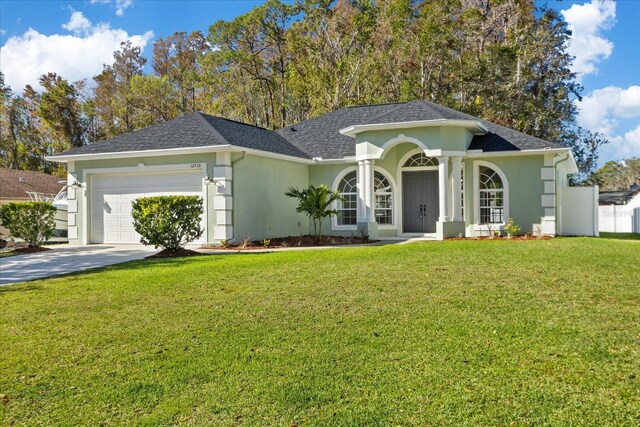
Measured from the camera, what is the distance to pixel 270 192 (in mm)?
17859

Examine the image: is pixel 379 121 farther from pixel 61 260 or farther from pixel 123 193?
pixel 61 260

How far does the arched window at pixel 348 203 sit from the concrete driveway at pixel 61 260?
6.92 meters

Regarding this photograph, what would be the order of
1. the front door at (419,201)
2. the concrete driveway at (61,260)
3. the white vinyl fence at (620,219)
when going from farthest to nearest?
1. the white vinyl fence at (620,219)
2. the front door at (419,201)
3. the concrete driveway at (61,260)

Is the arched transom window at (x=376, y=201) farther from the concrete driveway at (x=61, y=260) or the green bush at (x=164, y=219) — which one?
the green bush at (x=164, y=219)

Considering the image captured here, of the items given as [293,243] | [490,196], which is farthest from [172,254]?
[490,196]

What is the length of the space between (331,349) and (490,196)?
14.2 meters

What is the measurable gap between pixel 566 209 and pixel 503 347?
15.5 meters

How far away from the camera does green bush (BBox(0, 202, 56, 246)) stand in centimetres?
1541

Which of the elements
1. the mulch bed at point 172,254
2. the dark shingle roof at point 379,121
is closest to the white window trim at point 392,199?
the dark shingle roof at point 379,121

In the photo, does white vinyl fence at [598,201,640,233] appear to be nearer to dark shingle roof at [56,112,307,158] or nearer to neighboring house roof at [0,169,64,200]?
dark shingle roof at [56,112,307,158]

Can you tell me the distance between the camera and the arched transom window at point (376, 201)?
19359mm

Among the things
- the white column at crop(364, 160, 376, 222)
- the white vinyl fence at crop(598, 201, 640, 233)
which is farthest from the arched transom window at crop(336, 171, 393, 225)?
the white vinyl fence at crop(598, 201, 640, 233)

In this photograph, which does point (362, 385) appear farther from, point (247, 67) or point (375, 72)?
point (247, 67)

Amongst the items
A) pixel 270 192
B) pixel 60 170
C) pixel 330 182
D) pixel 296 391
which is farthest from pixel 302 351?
pixel 60 170
